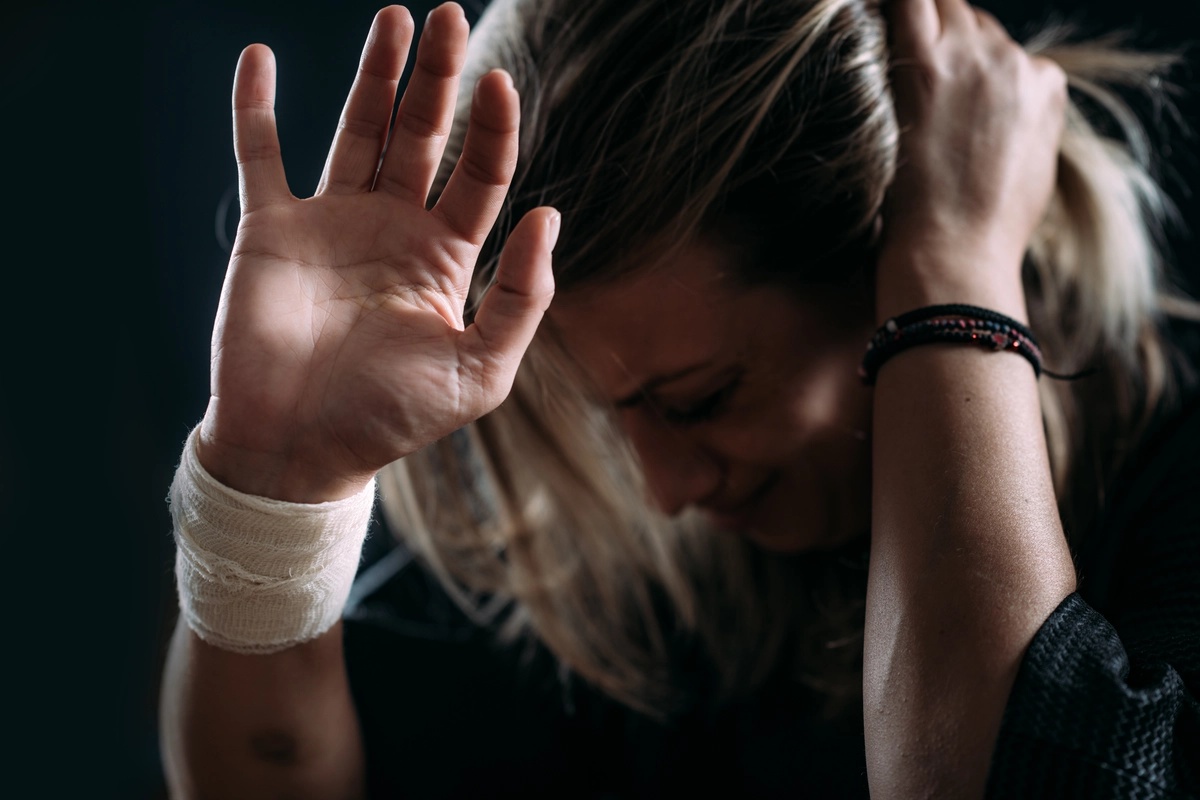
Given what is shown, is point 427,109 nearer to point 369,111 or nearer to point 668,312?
point 369,111

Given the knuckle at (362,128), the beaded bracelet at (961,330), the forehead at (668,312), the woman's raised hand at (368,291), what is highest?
the knuckle at (362,128)

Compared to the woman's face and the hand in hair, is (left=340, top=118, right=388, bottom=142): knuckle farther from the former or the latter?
the hand in hair

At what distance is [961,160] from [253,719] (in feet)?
2.40

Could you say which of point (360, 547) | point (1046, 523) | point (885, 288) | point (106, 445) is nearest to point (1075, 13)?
point (885, 288)

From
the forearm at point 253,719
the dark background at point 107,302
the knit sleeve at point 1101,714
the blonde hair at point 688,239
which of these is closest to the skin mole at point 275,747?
the forearm at point 253,719

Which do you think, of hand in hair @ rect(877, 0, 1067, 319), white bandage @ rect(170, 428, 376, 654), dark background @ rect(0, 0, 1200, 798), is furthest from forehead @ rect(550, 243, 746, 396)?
dark background @ rect(0, 0, 1200, 798)

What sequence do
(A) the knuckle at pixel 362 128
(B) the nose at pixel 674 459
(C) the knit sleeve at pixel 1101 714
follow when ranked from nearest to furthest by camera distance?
(C) the knit sleeve at pixel 1101 714 → (A) the knuckle at pixel 362 128 → (B) the nose at pixel 674 459

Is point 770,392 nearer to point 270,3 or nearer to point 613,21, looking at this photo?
point 613,21

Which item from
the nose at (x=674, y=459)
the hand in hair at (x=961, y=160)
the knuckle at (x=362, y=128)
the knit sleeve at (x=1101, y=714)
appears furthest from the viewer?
the nose at (x=674, y=459)

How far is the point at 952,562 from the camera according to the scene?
25.1 inches

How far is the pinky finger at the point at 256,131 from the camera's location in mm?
640

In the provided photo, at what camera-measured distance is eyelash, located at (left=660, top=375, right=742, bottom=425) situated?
33.3 inches

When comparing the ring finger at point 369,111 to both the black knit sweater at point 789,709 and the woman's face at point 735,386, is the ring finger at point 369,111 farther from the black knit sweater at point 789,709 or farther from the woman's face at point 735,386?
the black knit sweater at point 789,709

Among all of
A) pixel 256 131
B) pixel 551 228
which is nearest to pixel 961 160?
pixel 551 228
